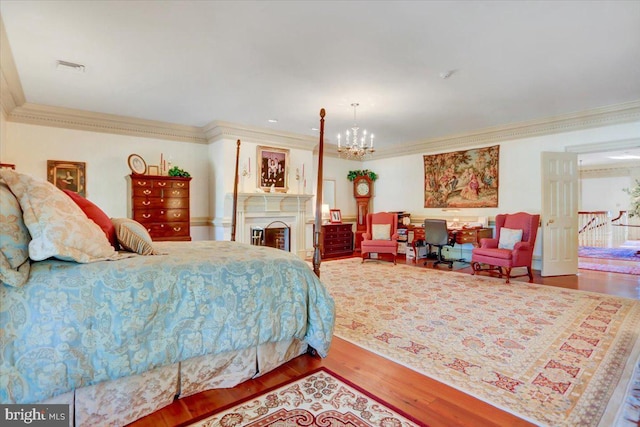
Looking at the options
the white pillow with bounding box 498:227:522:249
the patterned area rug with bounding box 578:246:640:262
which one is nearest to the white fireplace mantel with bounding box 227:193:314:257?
the white pillow with bounding box 498:227:522:249

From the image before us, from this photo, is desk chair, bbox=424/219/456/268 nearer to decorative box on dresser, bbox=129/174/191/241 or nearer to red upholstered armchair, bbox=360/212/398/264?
red upholstered armchair, bbox=360/212/398/264

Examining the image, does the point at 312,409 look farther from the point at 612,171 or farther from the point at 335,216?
the point at 612,171

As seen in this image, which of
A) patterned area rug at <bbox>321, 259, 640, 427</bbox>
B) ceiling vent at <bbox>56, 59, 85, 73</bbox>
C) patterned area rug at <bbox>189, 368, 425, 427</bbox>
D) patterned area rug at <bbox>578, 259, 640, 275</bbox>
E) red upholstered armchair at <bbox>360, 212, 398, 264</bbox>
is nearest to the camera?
patterned area rug at <bbox>189, 368, 425, 427</bbox>

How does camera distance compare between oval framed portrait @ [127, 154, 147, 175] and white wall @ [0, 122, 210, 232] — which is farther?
oval framed portrait @ [127, 154, 147, 175]

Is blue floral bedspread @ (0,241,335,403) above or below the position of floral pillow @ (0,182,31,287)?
below

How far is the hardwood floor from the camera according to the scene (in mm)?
1664

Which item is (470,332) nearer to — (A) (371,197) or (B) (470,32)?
(B) (470,32)

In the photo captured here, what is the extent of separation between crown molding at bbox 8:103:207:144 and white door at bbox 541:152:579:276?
240 inches

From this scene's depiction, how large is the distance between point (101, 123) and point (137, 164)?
79 cm

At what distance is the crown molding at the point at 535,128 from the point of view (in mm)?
4809

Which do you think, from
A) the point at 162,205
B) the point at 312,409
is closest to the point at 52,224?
the point at 312,409

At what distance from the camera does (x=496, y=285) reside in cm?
452

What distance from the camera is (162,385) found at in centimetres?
174

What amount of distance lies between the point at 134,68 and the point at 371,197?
5.98m
